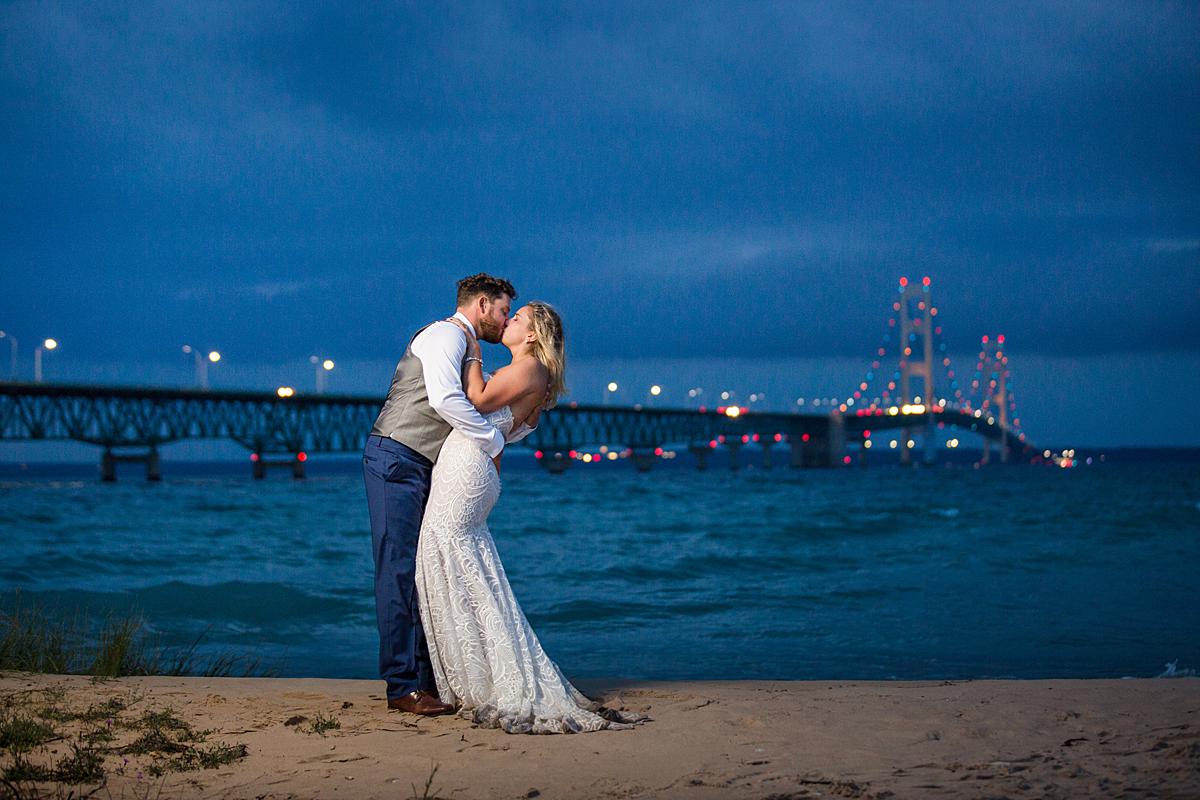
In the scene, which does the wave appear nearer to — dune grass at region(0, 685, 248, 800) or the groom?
the groom

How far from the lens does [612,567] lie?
56.1 feet

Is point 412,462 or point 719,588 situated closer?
point 412,462

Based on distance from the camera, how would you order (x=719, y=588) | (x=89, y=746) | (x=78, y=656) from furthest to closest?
(x=719, y=588) → (x=78, y=656) → (x=89, y=746)

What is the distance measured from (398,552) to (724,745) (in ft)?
5.51

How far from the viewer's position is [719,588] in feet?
48.3

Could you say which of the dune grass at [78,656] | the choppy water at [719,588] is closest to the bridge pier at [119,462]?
the choppy water at [719,588]

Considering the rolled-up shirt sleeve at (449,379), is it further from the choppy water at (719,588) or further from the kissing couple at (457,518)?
the choppy water at (719,588)

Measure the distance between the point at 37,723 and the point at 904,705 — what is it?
381 centimetres

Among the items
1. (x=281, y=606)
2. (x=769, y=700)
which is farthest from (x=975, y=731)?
(x=281, y=606)

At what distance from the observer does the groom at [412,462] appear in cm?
497

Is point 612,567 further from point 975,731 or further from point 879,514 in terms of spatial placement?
point 879,514

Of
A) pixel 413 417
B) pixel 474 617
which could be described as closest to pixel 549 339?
pixel 413 417

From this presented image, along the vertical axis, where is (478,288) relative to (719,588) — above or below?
above

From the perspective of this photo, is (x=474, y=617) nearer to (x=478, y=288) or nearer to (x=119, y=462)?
(x=478, y=288)
